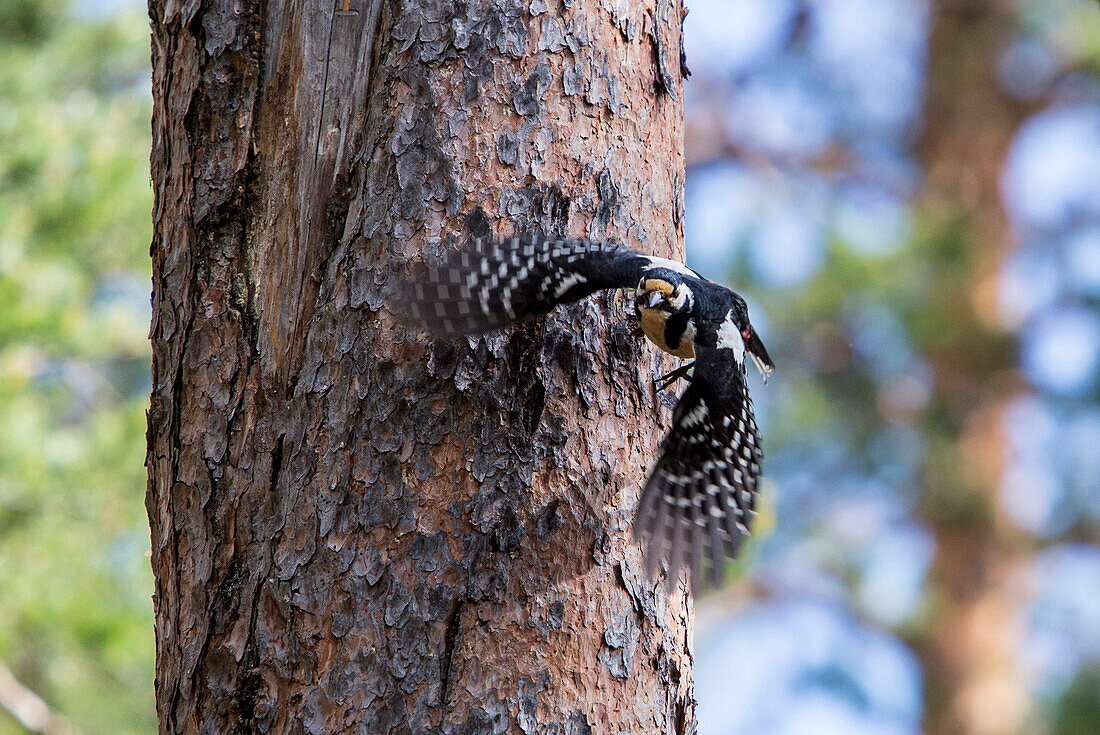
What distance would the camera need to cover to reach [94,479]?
451 centimetres

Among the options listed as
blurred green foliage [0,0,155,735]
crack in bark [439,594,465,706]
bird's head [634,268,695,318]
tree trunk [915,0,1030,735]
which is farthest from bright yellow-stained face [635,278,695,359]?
tree trunk [915,0,1030,735]

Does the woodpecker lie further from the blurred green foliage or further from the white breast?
the blurred green foliage

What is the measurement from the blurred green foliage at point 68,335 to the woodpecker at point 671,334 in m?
2.91

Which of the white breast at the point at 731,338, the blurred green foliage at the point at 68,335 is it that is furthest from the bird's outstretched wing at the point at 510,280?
the blurred green foliage at the point at 68,335

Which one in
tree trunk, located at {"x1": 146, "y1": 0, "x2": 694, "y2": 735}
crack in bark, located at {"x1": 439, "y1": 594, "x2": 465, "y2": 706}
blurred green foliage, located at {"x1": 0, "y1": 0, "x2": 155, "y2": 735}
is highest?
blurred green foliage, located at {"x1": 0, "y1": 0, "x2": 155, "y2": 735}

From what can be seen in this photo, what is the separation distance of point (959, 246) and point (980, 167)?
1.35 m

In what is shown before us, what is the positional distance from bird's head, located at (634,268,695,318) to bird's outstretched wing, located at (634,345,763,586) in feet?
0.42

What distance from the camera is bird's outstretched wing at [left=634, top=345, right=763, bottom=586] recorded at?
184 cm

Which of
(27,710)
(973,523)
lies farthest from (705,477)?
(973,523)

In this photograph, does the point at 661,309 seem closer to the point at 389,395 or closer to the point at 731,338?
the point at 731,338

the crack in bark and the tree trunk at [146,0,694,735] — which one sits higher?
the tree trunk at [146,0,694,735]

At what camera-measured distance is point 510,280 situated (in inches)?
68.5

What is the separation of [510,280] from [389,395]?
286 millimetres

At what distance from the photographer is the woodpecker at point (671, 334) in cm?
175
